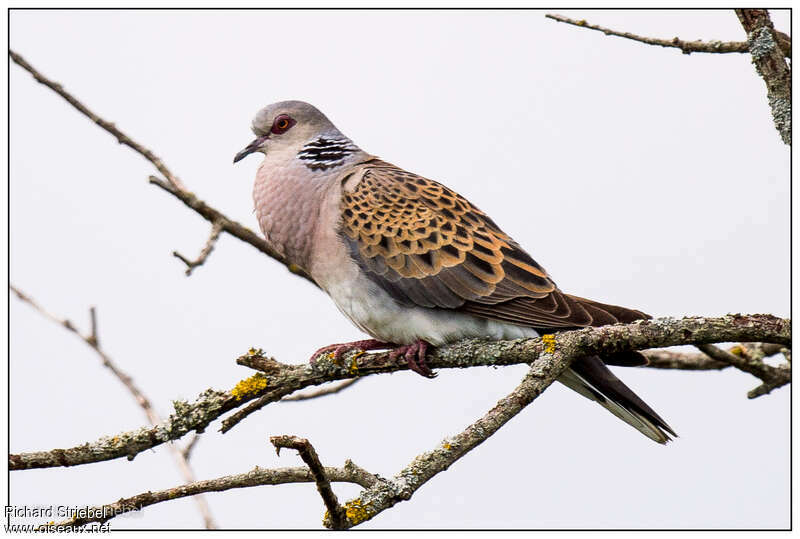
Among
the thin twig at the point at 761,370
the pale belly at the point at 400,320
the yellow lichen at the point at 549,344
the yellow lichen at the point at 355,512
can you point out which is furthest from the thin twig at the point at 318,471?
the thin twig at the point at 761,370

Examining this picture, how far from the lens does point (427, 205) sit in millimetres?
4594

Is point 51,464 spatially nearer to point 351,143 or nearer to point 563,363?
point 563,363

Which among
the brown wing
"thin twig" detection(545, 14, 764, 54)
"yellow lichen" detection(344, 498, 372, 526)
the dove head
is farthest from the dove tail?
the dove head

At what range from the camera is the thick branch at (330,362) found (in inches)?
130

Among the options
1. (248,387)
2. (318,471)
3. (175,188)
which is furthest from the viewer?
(175,188)

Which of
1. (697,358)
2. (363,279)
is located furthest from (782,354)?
(363,279)

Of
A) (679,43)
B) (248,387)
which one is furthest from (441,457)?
(679,43)

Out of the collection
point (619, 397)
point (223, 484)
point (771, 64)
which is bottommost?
point (223, 484)

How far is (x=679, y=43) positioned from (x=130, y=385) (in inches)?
101

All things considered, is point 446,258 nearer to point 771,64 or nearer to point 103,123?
point 771,64

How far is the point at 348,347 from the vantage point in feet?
13.2

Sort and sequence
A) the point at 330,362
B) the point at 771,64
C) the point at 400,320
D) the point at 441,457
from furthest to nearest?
the point at 400,320 → the point at 330,362 → the point at 771,64 → the point at 441,457

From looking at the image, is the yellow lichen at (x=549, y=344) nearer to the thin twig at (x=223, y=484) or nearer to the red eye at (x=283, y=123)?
the thin twig at (x=223, y=484)

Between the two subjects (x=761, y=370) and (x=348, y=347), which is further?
(x=761, y=370)
